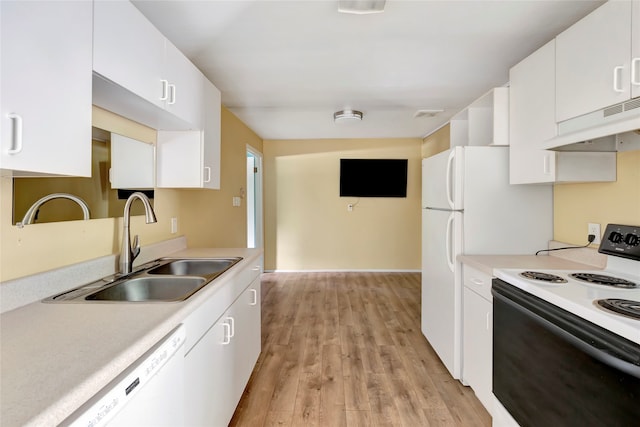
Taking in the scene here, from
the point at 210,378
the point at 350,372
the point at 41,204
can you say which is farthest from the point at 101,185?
the point at 350,372

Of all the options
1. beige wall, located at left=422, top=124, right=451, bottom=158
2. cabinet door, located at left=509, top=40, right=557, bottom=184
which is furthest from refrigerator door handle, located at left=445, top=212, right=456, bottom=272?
beige wall, located at left=422, top=124, right=451, bottom=158

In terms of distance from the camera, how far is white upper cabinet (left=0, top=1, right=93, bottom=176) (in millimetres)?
793

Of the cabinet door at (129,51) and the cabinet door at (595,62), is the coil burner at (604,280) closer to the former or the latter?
the cabinet door at (595,62)

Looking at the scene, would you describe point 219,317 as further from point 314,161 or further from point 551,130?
point 314,161

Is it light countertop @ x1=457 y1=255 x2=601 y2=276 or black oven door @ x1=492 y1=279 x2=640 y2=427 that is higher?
light countertop @ x1=457 y1=255 x2=601 y2=276

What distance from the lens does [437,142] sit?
4512mm

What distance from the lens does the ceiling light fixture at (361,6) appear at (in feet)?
5.03

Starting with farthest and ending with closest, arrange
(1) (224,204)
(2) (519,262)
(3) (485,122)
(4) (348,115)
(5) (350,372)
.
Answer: (4) (348,115) < (1) (224,204) < (3) (485,122) < (5) (350,372) < (2) (519,262)

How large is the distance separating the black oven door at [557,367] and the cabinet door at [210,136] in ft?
6.15

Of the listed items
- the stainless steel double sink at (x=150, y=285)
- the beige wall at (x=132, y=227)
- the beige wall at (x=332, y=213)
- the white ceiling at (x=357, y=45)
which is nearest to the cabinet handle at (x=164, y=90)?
the beige wall at (x=132, y=227)

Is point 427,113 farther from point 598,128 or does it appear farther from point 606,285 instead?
point 606,285

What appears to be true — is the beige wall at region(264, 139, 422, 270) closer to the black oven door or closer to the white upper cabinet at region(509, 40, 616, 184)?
the white upper cabinet at region(509, 40, 616, 184)

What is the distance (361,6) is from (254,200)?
3887 millimetres

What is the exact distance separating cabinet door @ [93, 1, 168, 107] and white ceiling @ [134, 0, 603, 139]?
362 millimetres
